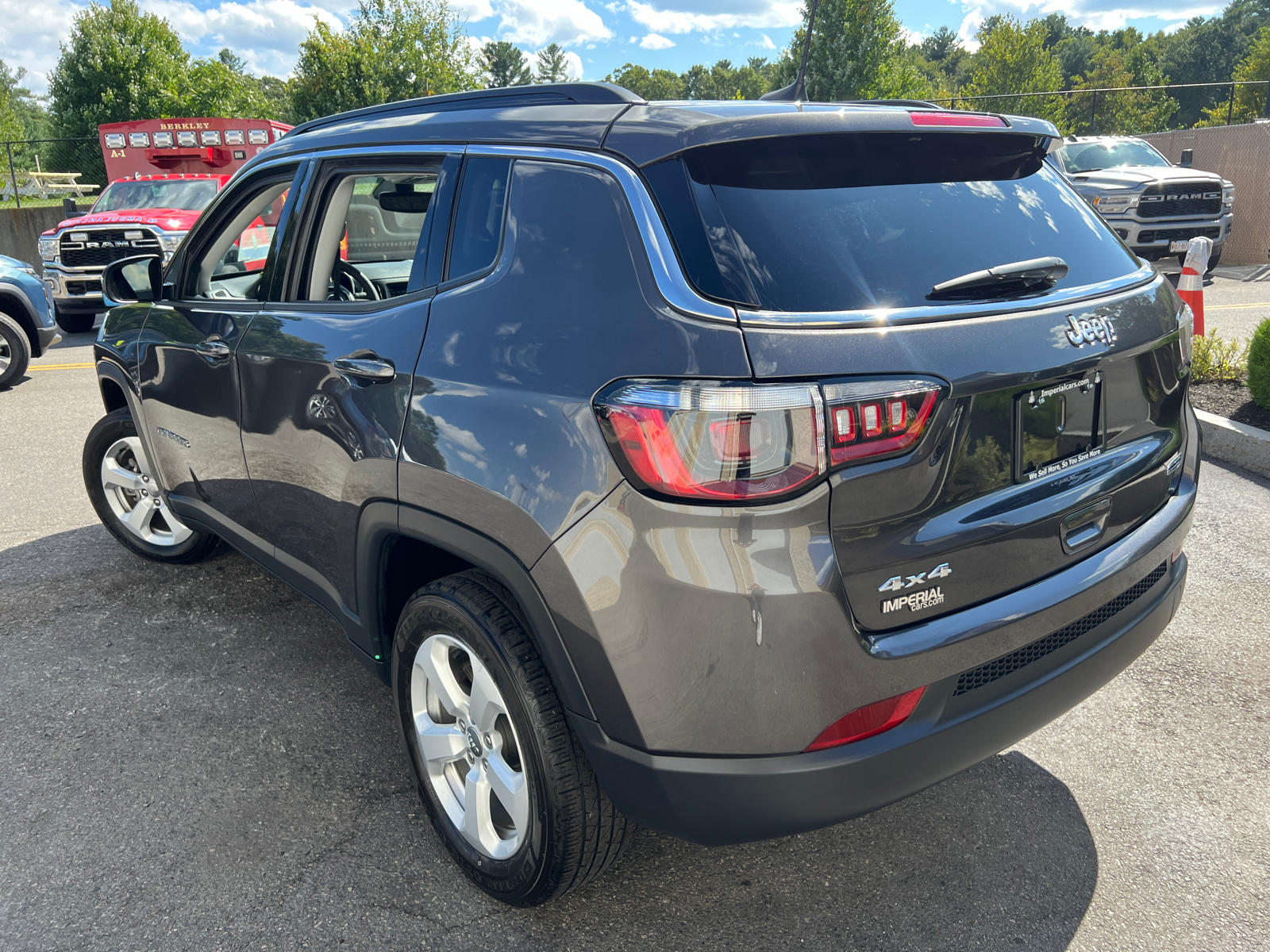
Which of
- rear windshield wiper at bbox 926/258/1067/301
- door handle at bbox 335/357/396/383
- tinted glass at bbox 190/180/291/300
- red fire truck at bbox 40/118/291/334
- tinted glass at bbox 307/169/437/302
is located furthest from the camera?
red fire truck at bbox 40/118/291/334

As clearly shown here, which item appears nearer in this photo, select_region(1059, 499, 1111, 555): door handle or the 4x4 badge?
the 4x4 badge

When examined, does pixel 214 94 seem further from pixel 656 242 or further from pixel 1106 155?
pixel 656 242

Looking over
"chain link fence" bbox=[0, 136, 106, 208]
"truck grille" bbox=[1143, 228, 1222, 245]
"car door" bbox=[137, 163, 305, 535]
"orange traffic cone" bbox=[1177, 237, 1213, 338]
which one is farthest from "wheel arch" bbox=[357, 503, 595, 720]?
"chain link fence" bbox=[0, 136, 106, 208]

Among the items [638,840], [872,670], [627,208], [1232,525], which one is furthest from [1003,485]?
[1232,525]

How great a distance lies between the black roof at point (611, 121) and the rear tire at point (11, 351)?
7569 millimetres

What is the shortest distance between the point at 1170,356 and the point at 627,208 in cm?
141

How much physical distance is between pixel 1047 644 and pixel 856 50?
36781 millimetres

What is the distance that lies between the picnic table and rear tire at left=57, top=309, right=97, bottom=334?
12877 mm

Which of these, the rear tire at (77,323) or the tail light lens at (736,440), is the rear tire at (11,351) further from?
the tail light lens at (736,440)

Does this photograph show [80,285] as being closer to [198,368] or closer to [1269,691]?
[198,368]

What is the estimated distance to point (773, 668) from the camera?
70.5 inches

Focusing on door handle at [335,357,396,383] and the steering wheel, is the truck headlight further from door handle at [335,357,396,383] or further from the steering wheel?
door handle at [335,357,396,383]

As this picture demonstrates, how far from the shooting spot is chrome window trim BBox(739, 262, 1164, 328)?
1791 mm

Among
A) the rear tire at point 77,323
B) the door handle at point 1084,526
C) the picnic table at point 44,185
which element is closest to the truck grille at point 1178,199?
the door handle at point 1084,526
